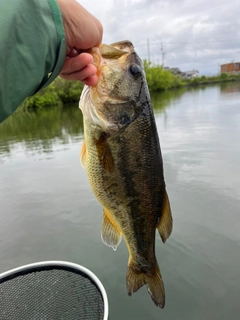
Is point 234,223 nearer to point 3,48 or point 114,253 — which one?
point 114,253

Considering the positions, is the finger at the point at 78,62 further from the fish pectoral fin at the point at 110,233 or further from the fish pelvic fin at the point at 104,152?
the fish pectoral fin at the point at 110,233

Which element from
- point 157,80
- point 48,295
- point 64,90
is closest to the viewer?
point 48,295

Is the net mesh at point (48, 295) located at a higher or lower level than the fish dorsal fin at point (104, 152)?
lower

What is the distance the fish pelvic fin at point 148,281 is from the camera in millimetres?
2160

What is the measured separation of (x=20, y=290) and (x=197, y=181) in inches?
215

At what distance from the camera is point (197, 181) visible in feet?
24.7

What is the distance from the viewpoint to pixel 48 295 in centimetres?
317

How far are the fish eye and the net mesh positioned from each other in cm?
197

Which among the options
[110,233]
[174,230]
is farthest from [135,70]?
[174,230]

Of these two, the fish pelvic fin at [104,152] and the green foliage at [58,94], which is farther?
the green foliage at [58,94]

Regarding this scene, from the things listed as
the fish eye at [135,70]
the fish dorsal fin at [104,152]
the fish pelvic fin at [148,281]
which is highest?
the fish eye at [135,70]

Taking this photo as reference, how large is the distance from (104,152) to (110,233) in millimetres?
677

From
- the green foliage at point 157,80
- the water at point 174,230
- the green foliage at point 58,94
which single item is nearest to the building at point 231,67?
the green foliage at point 157,80

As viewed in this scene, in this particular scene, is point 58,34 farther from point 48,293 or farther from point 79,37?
point 48,293
